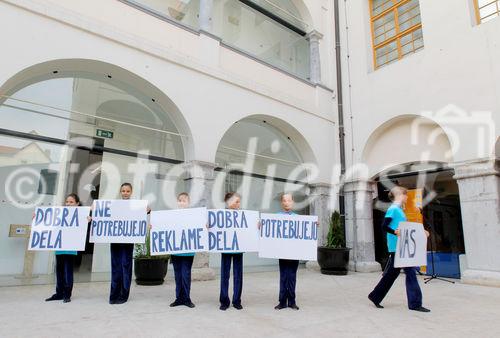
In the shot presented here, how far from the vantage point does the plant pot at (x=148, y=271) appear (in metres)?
6.53

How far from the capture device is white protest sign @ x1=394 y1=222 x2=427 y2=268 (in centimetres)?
459

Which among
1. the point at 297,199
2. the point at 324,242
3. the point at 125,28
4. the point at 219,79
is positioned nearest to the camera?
the point at 125,28

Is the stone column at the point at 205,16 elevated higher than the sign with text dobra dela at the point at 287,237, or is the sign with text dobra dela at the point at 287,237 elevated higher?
the stone column at the point at 205,16

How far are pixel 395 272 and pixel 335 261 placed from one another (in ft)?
13.6

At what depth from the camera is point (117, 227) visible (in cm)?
498

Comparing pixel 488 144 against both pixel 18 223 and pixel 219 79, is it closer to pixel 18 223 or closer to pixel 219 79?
pixel 219 79

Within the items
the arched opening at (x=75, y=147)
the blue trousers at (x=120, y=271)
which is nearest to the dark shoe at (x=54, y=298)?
the blue trousers at (x=120, y=271)

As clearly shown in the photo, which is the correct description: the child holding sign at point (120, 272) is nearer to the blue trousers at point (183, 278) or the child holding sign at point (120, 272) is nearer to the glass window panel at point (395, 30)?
the blue trousers at point (183, 278)

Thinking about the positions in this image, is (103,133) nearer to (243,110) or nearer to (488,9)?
(243,110)

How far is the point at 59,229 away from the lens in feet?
16.3

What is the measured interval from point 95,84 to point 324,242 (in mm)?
7409

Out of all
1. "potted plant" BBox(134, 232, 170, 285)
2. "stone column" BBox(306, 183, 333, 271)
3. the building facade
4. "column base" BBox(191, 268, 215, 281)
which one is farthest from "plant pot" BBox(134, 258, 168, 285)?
"stone column" BBox(306, 183, 333, 271)

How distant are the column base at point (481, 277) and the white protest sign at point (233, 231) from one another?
519 centimetres

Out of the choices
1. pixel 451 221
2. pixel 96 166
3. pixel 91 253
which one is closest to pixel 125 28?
pixel 96 166
